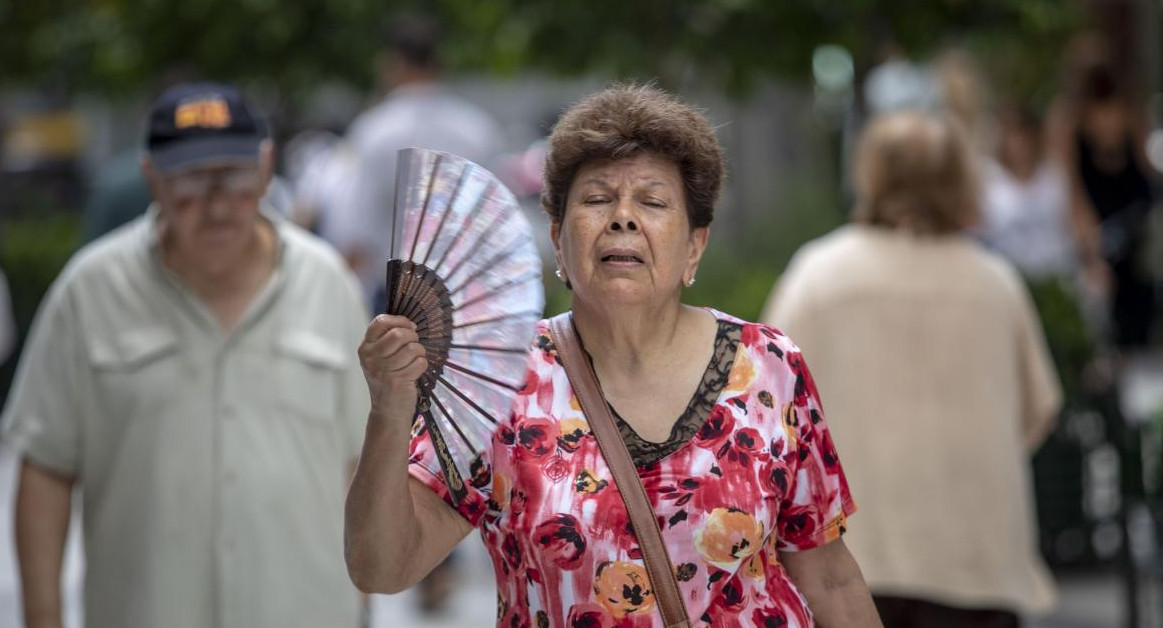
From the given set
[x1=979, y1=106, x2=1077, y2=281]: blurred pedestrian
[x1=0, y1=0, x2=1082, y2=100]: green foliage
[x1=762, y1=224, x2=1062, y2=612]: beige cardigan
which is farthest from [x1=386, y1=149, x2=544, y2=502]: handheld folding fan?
[x1=979, y1=106, x2=1077, y2=281]: blurred pedestrian

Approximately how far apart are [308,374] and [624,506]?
1.70 metres

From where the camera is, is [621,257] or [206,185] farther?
[206,185]

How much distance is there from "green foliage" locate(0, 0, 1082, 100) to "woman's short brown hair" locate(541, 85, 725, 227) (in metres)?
5.53

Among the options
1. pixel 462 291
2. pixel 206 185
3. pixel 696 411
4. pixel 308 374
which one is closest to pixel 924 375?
pixel 308 374

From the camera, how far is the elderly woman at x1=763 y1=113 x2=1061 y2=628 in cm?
567

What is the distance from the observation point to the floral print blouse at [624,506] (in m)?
2.94

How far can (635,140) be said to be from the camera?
3.07 metres

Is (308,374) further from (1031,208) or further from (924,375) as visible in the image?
(1031,208)

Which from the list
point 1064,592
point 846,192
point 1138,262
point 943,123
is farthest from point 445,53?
point 943,123

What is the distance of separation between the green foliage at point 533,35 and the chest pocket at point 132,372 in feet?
13.8

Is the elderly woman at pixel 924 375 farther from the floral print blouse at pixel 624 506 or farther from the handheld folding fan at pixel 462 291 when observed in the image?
the handheld folding fan at pixel 462 291

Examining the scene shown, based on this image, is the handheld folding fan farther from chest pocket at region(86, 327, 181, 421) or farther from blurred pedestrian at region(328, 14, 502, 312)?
blurred pedestrian at region(328, 14, 502, 312)

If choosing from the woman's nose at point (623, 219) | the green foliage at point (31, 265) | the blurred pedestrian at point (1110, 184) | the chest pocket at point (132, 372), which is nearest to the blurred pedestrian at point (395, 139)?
the chest pocket at point (132, 372)

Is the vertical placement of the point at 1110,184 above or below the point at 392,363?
above
